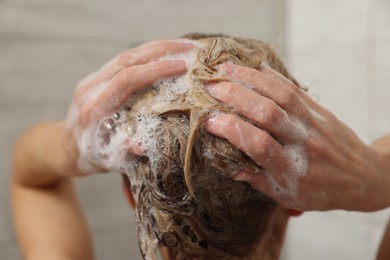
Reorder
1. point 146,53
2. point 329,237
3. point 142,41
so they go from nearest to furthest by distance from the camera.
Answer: point 146,53
point 142,41
point 329,237

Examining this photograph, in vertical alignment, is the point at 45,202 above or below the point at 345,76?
below

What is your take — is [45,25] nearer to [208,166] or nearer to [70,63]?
[70,63]

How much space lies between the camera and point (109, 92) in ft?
2.03

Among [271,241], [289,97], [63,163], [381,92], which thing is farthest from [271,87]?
[381,92]

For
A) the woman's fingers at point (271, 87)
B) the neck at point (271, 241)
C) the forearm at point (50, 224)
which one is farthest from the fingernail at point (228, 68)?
the forearm at point (50, 224)

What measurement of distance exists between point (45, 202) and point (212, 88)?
2.03 ft

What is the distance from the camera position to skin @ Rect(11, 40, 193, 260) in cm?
61

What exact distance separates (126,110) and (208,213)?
200mm

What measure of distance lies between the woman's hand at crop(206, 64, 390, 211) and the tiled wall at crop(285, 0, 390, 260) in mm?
633

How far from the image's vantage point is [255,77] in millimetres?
563

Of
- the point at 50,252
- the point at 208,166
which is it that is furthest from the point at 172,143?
the point at 50,252

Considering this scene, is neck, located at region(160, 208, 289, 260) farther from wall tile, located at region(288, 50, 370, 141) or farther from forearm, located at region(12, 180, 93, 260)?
wall tile, located at region(288, 50, 370, 141)

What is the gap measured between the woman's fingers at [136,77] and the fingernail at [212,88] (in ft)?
0.19

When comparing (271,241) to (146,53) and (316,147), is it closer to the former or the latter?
(316,147)
